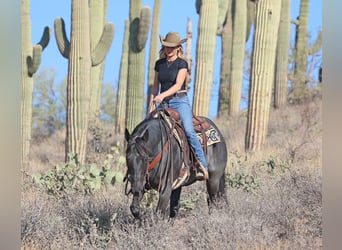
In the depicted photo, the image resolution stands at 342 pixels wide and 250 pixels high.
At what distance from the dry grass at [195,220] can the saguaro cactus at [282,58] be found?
8.32 m

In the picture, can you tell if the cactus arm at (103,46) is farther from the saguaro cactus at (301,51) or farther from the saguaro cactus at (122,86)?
the saguaro cactus at (301,51)

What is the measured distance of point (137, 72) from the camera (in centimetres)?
1428

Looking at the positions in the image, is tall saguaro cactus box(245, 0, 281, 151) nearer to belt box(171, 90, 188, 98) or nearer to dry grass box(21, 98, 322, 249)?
dry grass box(21, 98, 322, 249)

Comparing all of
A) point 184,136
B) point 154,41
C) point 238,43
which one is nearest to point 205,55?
point 238,43

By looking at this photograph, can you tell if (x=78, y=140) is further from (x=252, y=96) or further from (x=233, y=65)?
(x=233, y=65)

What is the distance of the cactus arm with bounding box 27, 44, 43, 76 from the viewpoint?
13.9m

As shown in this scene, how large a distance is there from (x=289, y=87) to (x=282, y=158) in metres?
10.3

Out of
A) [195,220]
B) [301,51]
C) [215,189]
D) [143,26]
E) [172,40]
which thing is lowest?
[195,220]

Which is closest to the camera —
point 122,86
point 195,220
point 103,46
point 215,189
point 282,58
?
point 195,220

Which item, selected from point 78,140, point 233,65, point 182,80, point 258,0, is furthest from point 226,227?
point 233,65

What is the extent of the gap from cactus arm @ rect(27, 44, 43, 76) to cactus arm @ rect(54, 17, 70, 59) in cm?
43

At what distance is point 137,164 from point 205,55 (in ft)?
21.7

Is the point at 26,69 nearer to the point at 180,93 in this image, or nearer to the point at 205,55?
the point at 205,55

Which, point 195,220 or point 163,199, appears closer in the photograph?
point 163,199
